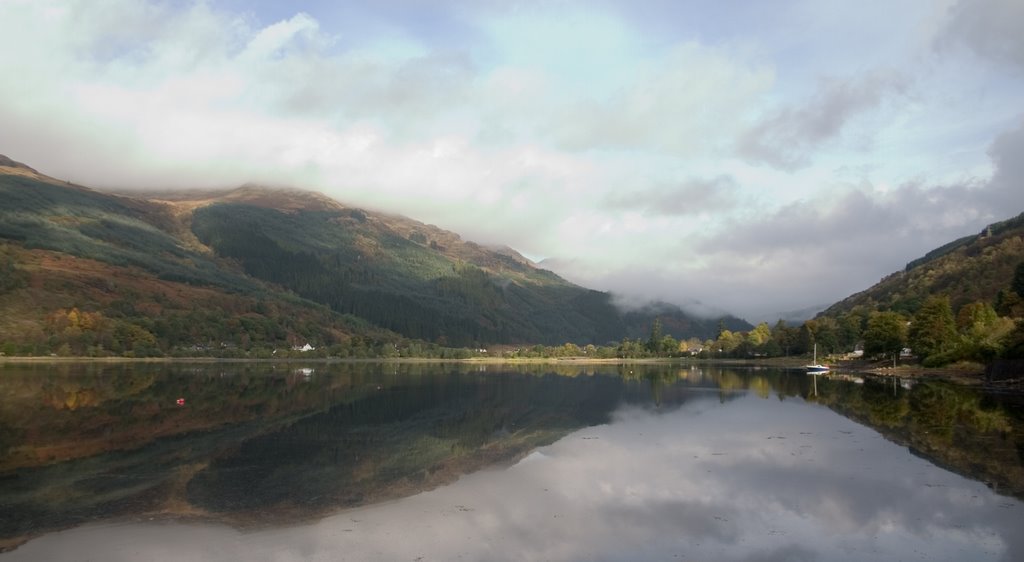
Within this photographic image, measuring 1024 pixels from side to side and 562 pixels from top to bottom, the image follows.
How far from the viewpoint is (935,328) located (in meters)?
107

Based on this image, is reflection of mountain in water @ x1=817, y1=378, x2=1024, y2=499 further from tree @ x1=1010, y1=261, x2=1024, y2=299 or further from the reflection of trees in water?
tree @ x1=1010, y1=261, x2=1024, y2=299

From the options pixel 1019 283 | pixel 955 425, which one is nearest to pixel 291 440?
pixel 955 425

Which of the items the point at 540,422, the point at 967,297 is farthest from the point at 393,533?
the point at 967,297

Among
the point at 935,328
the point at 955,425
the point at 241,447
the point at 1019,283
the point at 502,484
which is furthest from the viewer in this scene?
the point at 935,328

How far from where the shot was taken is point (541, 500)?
21.9 metres

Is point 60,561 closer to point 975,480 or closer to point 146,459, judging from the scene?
point 146,459

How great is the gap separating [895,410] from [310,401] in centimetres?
4250

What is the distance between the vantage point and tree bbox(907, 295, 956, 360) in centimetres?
10531

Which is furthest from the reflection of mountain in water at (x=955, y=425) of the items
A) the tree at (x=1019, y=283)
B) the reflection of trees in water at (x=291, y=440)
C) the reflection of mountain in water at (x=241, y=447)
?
the tree at (x=1019, y=283)

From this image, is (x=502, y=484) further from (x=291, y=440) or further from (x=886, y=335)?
(x=886, y=335)

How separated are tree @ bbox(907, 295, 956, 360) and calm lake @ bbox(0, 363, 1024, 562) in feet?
220

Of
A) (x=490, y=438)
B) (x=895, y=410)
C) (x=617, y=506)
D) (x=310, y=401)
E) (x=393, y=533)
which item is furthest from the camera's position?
(x=310, y=401)

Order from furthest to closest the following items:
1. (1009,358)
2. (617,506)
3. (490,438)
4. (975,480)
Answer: (1009,358) < (490,438) < (975,480) < (617,506)

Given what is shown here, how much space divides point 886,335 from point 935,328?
14096 mm
